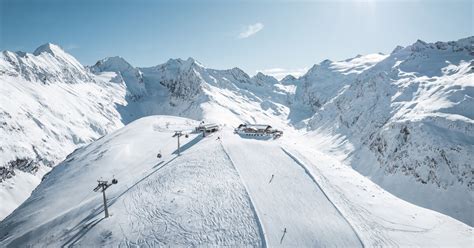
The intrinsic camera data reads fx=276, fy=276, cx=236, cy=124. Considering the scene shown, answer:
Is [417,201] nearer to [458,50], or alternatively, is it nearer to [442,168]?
[442,168]

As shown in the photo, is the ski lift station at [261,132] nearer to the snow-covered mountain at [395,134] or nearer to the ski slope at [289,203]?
the ski slope at [289,203]

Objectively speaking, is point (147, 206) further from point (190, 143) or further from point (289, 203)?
point (190, 143)

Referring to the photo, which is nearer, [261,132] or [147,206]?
[147,206]

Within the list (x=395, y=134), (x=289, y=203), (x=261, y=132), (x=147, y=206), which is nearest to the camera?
(x=289, y=203)

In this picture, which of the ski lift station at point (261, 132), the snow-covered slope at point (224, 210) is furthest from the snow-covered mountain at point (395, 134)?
the snow-covered slope at point (224, 210)

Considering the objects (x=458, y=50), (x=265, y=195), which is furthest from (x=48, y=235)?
(x=458, y=50)

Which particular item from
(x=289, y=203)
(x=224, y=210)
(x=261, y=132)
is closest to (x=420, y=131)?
(x=261, y=132)
